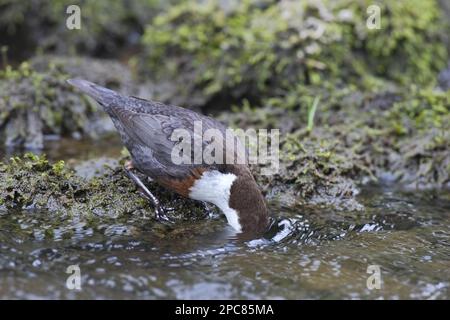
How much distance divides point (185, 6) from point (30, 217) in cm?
426

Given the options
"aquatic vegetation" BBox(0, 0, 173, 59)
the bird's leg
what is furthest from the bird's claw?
"aquatic vegetation" BBox(0, 0, 173, 59)

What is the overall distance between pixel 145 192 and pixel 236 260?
107cm

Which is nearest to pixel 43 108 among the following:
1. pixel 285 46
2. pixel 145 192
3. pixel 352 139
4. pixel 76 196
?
pixel 76 196

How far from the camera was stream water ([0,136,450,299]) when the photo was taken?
3.57 metres

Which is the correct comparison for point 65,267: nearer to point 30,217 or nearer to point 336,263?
point 30,217

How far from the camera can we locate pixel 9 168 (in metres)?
4.73

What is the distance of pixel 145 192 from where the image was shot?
4699 millimetres

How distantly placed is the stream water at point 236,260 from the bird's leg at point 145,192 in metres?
0.22

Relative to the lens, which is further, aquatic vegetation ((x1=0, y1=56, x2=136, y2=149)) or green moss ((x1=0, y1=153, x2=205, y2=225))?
aquatic vegetation ((x1=0, y1=56, x2=136, y2=149))

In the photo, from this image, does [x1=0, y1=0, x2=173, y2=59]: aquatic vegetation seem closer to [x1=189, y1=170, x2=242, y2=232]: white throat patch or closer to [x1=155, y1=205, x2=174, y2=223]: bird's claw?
[x1=155, y1=205, x2=174, y2=223]: bird's claw

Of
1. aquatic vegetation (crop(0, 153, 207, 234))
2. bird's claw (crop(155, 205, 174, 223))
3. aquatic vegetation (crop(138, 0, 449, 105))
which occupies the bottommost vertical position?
bird's claw (crop(155, 205, 174, 223))

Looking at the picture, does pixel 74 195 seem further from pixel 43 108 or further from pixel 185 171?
pixel 43 108

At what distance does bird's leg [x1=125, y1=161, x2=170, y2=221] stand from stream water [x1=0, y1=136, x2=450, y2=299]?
22cm

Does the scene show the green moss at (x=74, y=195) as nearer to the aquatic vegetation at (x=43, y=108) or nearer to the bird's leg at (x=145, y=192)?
the bird's leg at (x=145, y=192)
